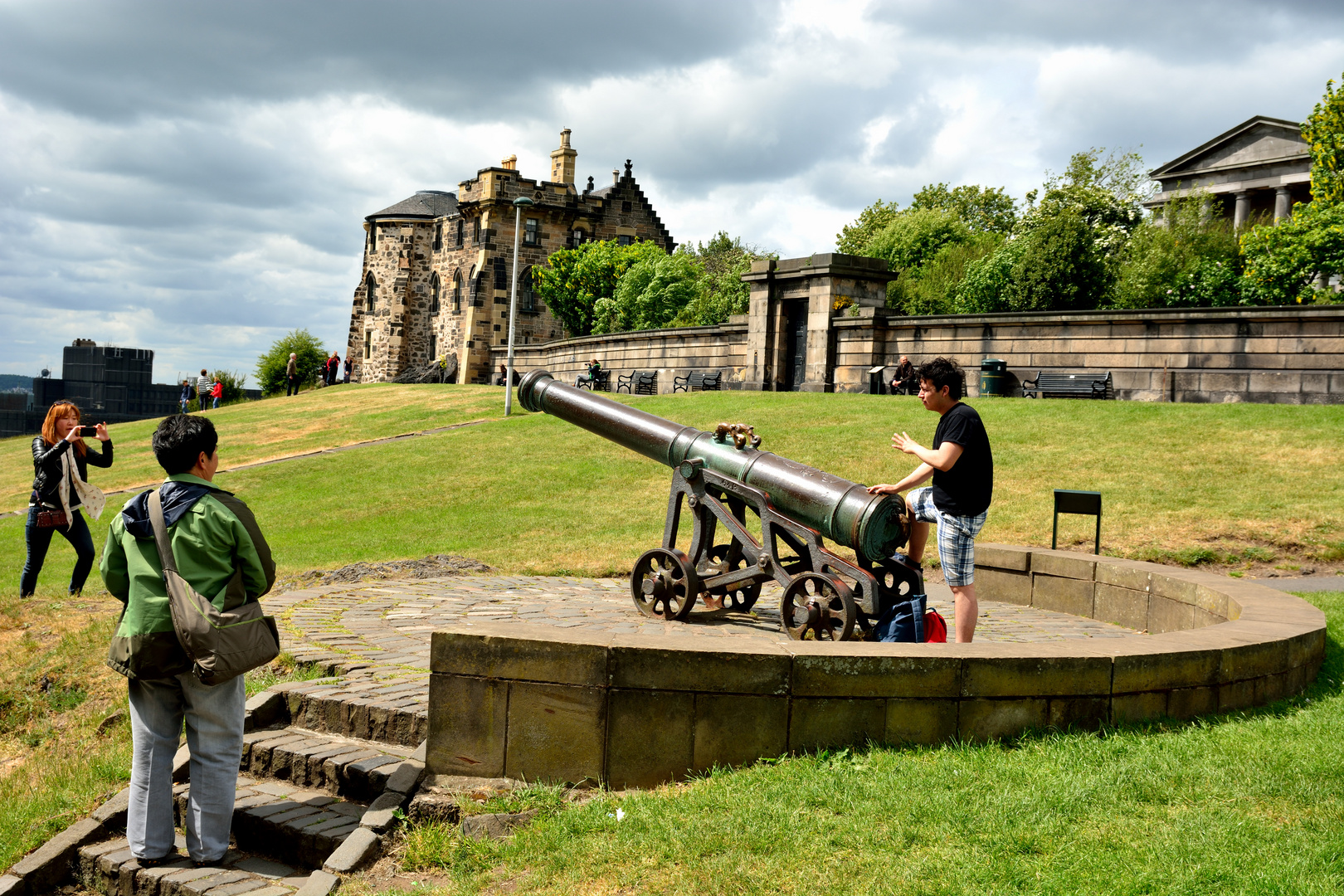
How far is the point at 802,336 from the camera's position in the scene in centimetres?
2680

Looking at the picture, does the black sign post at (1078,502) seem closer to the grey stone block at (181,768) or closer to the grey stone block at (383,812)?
the grey stone block at (383,812)

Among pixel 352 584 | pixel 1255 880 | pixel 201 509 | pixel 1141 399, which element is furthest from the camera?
pixel 1141 399

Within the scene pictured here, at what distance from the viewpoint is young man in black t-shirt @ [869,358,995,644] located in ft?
18.7

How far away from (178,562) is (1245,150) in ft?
199

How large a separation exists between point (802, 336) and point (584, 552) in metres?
16.5

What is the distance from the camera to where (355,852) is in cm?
402

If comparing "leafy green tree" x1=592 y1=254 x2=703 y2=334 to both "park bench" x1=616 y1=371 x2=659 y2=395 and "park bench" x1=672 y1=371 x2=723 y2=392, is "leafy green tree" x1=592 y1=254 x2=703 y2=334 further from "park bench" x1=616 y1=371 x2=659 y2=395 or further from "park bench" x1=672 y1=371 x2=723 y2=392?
"park bench" x1=672 y1=371 x2=723 y2=392

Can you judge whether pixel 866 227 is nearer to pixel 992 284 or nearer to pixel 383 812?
pixel 992 284

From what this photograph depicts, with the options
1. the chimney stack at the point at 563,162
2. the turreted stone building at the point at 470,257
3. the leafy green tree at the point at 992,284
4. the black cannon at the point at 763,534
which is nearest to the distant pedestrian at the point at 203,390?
the turreted stone building at the point at 470,257

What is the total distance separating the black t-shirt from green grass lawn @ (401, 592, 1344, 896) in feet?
5.34

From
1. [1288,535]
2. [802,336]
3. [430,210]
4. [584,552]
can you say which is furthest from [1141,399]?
[430,210]

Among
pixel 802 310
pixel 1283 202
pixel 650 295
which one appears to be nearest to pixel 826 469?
pixel 802 310

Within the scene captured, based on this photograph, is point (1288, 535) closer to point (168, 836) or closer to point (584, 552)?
point (584, 552)

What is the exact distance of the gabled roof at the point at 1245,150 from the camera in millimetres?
51312
